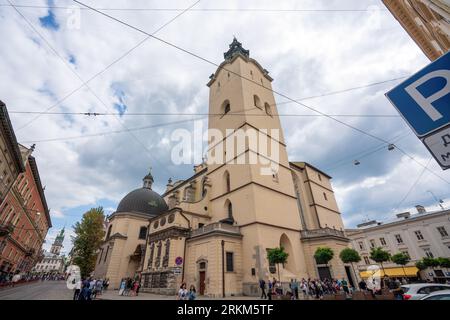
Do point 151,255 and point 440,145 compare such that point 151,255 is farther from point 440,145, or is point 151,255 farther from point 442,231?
point 442,231

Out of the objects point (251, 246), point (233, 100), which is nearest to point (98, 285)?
point (251, 246)

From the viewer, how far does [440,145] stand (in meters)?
2.55

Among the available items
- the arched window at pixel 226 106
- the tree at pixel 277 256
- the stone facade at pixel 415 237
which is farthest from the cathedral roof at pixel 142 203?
the stone facade at pixel 415 237

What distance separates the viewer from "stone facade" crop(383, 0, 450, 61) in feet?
27.9

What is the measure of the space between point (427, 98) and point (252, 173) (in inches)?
772

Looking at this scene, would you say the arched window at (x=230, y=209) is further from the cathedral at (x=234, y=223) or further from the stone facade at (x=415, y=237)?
the stone facade at (x=415, y=237)

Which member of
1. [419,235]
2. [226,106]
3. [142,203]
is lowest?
[419,235]

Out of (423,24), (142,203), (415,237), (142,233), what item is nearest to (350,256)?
(423,24)

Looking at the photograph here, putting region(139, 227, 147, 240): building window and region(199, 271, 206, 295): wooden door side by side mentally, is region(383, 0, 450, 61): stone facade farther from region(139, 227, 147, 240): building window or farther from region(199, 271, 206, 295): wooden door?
region(139, 227, 147, 240): building window

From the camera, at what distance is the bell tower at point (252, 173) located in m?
20.1

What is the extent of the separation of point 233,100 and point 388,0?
20317mm

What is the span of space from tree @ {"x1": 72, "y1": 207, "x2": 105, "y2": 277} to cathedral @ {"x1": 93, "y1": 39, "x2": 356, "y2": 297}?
5.38 ft

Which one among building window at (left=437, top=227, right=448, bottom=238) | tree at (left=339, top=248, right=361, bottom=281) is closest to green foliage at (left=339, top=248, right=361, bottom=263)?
tree at (left=339, top=248, right=361, bottom=281)
